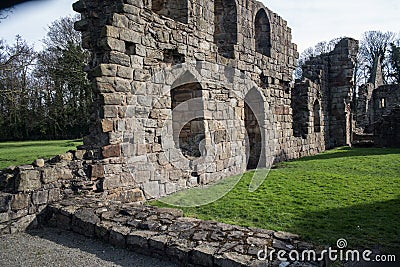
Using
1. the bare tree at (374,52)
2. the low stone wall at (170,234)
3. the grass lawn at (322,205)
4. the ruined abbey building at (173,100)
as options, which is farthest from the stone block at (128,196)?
the bare tree at (374,52)

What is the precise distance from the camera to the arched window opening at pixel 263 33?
1205 cm

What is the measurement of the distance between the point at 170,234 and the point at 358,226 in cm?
271

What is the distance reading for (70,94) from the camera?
22.4 metres

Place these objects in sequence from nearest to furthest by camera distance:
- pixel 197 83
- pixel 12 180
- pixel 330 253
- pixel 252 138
A: 1. pixel 330 253
2. pixel 12 180
3. pixel 197 83
4. pixel 252 138

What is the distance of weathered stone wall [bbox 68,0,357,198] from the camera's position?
6.53 metres

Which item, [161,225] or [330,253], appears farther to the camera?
[161,225]

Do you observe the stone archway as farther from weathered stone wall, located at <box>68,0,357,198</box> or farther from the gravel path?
the gravel path

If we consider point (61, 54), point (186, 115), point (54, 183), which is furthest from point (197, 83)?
point (61, 54)

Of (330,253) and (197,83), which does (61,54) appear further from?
(330,253)

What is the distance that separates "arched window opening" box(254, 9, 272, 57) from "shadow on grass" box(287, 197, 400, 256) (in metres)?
7.11

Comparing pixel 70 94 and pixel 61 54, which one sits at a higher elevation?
pixel 61 54

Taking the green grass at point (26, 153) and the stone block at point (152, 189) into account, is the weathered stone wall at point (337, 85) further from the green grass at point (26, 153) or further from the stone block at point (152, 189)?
the stone block at point (152, 189)

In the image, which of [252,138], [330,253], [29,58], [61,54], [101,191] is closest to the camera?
[330,253]

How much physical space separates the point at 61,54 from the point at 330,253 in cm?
2079
